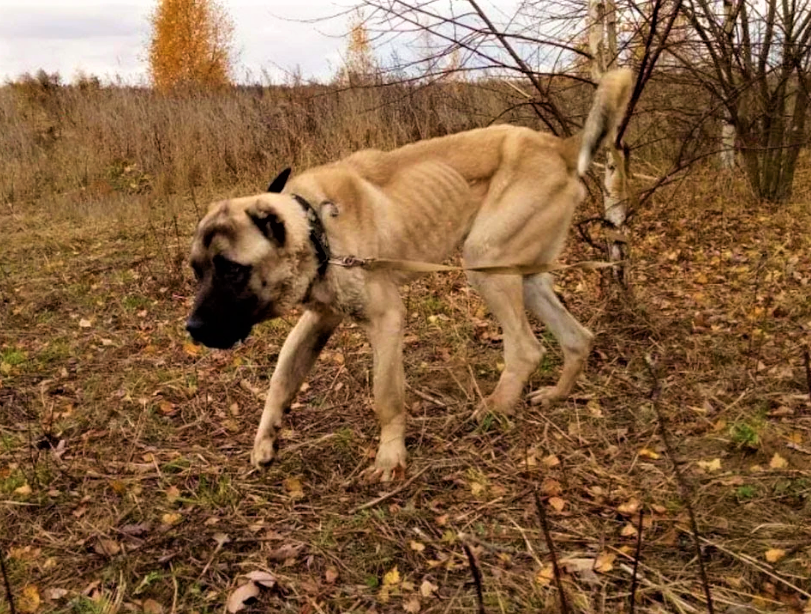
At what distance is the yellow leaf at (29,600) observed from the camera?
10.4 ft

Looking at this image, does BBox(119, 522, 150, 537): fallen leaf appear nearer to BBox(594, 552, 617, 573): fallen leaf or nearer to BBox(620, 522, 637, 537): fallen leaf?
BBox(594, 552, 617, 573): fallen leaf

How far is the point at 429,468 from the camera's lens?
4.23 metres

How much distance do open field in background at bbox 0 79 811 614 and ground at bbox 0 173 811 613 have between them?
0.05ft

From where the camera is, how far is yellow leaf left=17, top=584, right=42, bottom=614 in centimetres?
318

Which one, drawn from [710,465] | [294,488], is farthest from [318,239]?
[710,465]

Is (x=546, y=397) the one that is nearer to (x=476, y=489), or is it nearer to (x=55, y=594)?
(x=476, y=489)

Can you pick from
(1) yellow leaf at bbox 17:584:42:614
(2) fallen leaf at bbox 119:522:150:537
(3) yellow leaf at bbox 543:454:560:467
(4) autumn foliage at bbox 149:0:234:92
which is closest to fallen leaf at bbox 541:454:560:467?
(3) yellow leaf at bbox 543:454:560:467

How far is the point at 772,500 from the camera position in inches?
143

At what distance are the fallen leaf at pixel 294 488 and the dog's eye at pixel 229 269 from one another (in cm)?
109

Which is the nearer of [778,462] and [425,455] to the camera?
[778,462]

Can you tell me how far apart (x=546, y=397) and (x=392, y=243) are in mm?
1394

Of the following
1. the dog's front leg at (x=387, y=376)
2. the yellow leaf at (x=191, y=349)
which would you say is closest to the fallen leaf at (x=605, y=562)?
the dog's front leg at (x=387, y=376)

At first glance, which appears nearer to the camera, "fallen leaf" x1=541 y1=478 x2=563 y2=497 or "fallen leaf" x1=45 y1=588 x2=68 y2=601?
"fallen leaf" x1=45 y1=588 x2=68 y2=601

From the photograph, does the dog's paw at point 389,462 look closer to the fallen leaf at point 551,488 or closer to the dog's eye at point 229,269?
the fallen leaf at point 551,488
